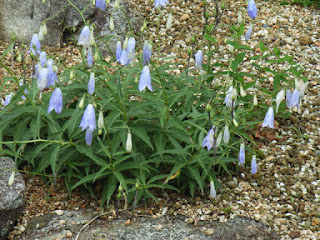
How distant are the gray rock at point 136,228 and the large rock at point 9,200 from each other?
0.15 meters

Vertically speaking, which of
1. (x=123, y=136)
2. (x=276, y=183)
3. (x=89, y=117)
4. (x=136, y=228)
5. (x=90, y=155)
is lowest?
(x=136, y=228)

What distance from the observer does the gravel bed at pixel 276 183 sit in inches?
188

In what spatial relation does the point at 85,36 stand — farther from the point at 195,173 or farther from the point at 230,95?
the point at 195,173

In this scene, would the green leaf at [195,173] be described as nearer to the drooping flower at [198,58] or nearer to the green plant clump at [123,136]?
the green plant clump at [123,136]

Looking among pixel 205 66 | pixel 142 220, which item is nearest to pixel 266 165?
pixel 205 66

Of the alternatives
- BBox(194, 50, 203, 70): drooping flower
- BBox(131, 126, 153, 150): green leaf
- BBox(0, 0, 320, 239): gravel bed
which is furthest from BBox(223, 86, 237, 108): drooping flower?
BBox(0, 0, 320, 239): gravel bed

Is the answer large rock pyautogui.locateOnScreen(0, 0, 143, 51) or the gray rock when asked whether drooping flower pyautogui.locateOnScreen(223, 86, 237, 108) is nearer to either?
the gray rock

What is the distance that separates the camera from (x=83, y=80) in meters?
4.94

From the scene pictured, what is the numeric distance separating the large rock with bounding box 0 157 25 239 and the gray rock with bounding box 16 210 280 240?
0.15 meters

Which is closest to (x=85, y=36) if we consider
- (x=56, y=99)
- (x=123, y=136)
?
(x=56, y=99)

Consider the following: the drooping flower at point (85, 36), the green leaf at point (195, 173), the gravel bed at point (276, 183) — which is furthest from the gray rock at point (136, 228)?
the drooping flower at point (85, 36)

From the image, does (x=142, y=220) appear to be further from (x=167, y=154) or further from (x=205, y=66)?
(x=205, y=66)

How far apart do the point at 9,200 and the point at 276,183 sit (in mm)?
2564

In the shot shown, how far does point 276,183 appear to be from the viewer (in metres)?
5.32
